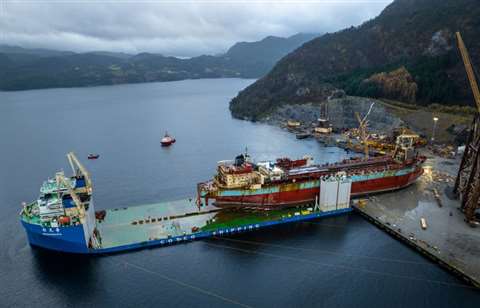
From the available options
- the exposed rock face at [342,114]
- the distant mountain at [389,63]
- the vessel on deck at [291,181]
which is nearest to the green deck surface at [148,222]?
the vessel on deck at [291,181]

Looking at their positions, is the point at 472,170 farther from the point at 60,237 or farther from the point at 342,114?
the point at 342,114

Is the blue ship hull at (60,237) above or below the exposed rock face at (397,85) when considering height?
below

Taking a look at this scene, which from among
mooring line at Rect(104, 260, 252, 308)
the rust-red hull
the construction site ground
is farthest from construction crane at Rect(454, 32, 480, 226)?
mooring line at Rect(104, 260, 252, 308)

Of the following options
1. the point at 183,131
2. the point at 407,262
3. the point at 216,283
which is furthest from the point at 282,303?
the point at 183,131

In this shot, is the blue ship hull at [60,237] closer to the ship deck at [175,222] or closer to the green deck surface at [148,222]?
the ship deck at [175,222]

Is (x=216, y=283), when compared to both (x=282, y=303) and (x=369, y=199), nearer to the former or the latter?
(x=282, y=303)
